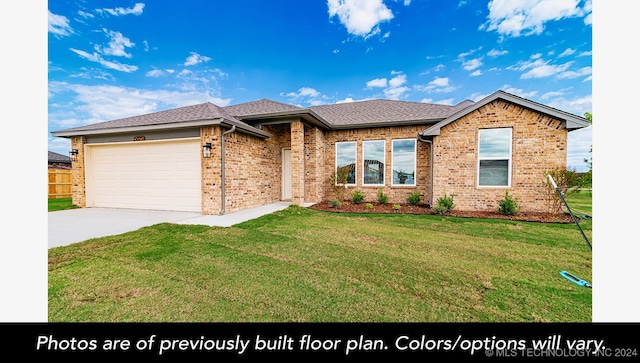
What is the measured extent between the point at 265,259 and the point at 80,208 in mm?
9685

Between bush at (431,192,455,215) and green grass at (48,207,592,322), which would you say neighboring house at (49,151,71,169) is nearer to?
green grass at (48,207,592,322)

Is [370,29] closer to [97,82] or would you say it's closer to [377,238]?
[377,238]

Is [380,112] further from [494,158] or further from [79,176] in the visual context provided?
[79,176]

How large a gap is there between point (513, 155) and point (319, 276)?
8302 millimetres

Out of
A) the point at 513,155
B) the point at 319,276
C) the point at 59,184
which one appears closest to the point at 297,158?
the point at 319,276

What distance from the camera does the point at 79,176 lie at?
8.95 m

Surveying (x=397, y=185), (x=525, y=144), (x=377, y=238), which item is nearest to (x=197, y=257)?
(x=377, y=238)

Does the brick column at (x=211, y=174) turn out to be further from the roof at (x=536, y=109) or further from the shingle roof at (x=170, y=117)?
the roof at (x=536, y=109)

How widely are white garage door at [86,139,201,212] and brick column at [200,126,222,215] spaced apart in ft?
1.27

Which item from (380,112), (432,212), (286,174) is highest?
(380,112)

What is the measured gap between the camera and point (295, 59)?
1406 cm

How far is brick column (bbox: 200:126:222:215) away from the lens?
7.29 metres

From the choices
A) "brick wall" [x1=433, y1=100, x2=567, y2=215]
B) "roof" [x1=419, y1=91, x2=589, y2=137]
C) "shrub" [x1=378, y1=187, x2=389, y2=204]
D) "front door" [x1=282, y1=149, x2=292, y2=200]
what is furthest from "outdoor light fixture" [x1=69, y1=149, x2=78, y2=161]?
"roof" [x1=419, y1=91, x2=589, y2=137]

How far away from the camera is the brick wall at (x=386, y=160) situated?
9.52m
